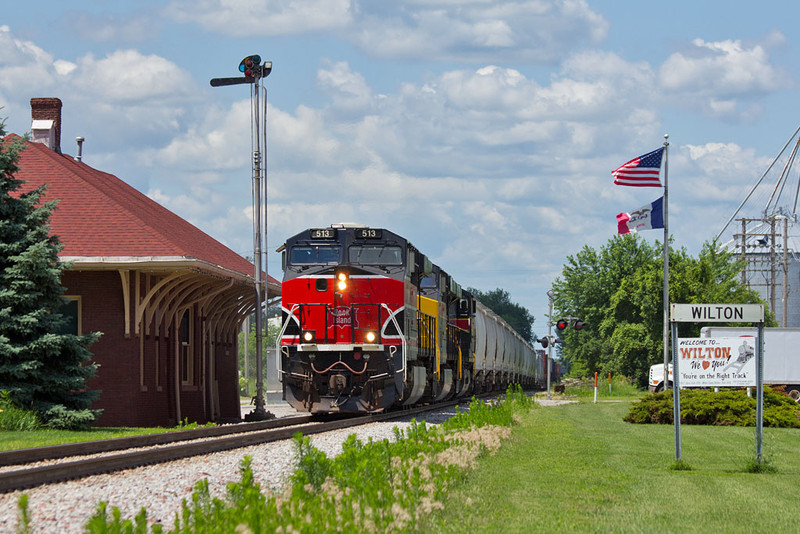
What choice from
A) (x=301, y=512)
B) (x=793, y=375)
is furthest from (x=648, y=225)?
(x=301, y=512)

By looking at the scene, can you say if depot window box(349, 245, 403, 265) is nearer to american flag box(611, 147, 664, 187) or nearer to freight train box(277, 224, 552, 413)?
freight train box(277, 224, 552, 413)

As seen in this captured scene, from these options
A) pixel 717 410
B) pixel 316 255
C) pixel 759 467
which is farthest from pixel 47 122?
pixel 759 467

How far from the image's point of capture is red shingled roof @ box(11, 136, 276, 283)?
78.5ft

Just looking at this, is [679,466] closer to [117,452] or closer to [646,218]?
[117,452]

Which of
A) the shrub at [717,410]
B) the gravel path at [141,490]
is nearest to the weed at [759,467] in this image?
the gravel path at [141,490]

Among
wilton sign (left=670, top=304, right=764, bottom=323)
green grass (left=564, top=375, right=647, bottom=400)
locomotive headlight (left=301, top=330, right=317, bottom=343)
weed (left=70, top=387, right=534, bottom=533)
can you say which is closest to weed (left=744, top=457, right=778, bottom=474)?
wilton sign (left=670, top=304, right=764, bottom=323)

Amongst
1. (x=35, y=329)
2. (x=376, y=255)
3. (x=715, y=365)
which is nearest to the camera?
(x=715, y=365)

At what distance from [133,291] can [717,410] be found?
1405 centimetres

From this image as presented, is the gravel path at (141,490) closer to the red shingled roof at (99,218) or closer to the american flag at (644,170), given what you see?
the red shingled roof at (99,218)

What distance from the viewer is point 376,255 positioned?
23250 millimetres

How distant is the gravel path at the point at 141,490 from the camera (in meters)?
9.09

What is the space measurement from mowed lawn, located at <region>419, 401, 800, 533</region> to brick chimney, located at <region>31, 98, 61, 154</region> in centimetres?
1856

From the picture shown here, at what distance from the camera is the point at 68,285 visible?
78.0ft

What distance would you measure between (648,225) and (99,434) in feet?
70.1
